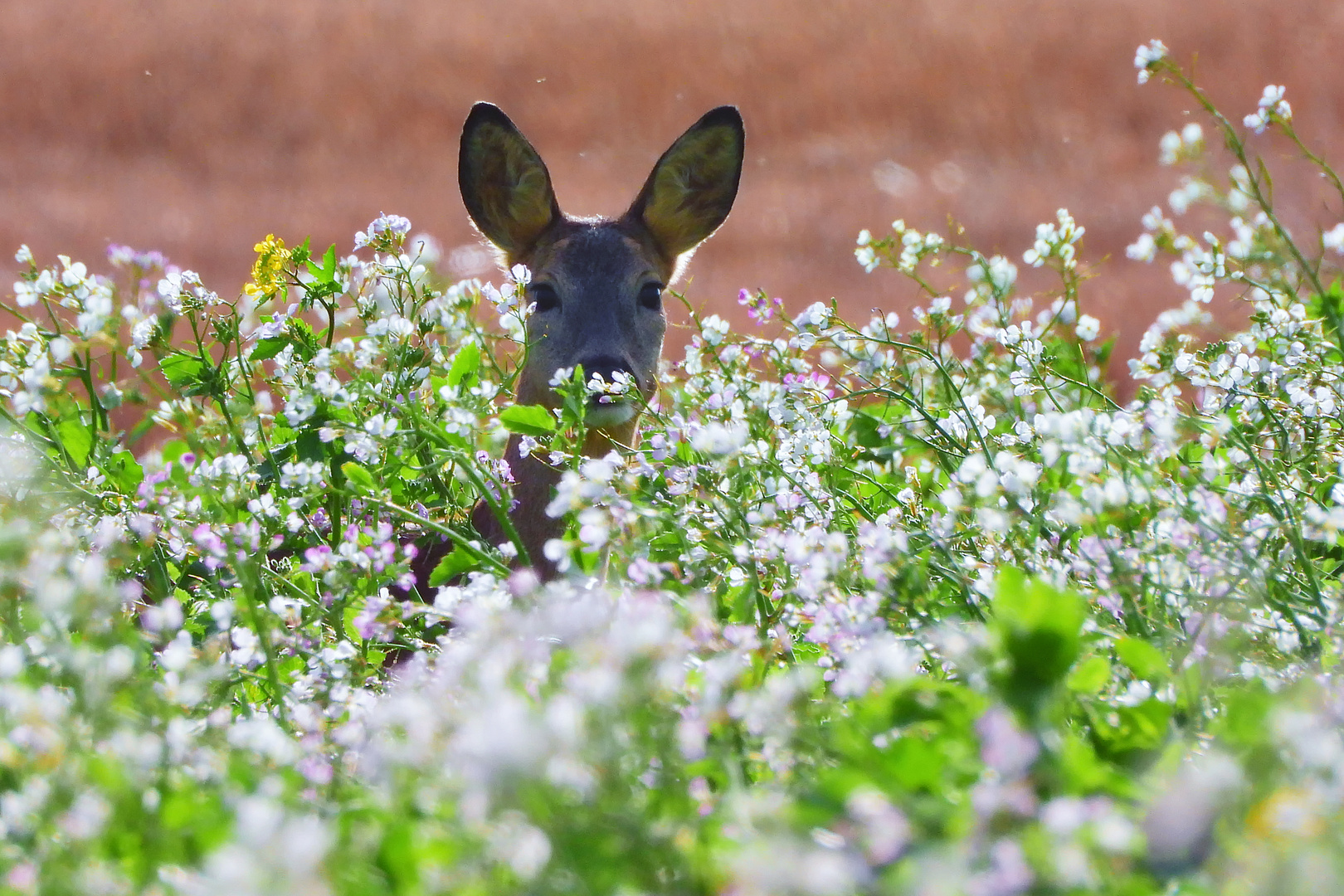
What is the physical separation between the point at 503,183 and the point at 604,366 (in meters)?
1.06

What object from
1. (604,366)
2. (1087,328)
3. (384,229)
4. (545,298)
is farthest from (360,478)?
(545,298)

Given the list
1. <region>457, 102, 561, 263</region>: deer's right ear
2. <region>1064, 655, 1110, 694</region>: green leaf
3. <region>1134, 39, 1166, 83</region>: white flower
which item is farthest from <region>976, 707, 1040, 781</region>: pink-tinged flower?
<region>457, 102, 561, 263</region>: deer's right ear

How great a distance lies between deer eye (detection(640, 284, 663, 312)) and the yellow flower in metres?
1.69

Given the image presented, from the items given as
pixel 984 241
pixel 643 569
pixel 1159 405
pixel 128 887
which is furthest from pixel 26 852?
pixel 984 241

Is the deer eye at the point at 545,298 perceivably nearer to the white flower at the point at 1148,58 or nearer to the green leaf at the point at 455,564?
the green leaf at the point at 455,564

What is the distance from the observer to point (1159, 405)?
7.76ft

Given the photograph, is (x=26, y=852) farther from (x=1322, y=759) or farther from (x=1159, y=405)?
(x=1159, y=405)

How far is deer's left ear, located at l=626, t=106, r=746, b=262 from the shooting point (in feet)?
17.4

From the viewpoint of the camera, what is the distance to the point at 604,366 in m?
4.55

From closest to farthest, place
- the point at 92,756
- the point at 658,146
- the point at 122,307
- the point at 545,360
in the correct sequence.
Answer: the point at 92,756 → the point at 122,307 → the point at 545,360 → the point at 658,146

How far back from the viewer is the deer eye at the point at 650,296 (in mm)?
5129

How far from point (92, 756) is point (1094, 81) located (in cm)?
1719

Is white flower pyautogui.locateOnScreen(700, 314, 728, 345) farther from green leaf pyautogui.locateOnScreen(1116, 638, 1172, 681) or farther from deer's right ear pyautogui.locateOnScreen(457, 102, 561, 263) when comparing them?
green leaf pyautogui.locateOnScreen(1116, 638, 1172, 681)

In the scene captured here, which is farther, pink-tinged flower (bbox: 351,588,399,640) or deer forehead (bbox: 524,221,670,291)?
deer forehead (bbox: 524,221,670,291)
